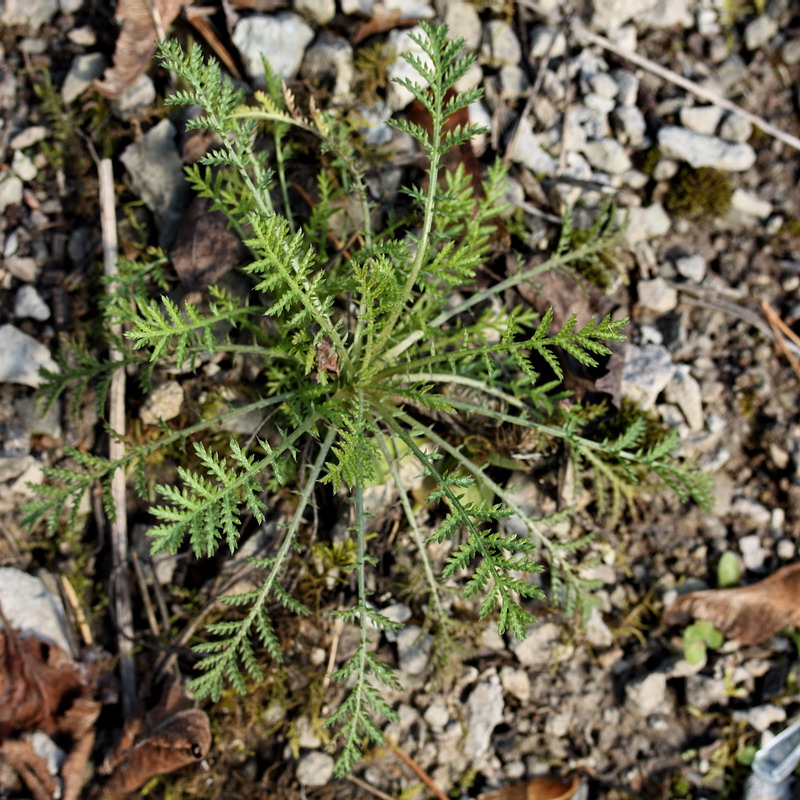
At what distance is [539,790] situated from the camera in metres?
3.47

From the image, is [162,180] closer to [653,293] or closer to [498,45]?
[498,45]

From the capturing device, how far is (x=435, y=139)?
108 inches

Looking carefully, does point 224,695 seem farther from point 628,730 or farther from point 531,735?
point 628,730

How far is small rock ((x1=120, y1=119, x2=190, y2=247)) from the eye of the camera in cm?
367

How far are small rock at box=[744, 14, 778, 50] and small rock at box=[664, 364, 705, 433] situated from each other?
202 cm

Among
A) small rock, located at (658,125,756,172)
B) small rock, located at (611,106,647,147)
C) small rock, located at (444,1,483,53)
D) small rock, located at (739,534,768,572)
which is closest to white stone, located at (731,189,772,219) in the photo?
small rock, located at (658,125,756,172)

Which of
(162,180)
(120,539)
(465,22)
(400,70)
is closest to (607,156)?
(465,22)

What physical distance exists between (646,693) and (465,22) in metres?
3.45

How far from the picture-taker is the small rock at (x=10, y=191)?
3.71 metres

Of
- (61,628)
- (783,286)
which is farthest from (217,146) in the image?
(783,286)

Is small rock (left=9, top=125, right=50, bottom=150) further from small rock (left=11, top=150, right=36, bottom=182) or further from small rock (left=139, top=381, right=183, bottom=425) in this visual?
small rock (left=139, top=381, right=183, bottom=425)

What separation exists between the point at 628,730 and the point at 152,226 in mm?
3332

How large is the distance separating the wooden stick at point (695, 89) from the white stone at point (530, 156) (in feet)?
2.35

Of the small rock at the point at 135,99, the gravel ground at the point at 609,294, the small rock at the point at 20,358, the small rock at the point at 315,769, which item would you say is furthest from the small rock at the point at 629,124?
the small rock at the point at 315,769
